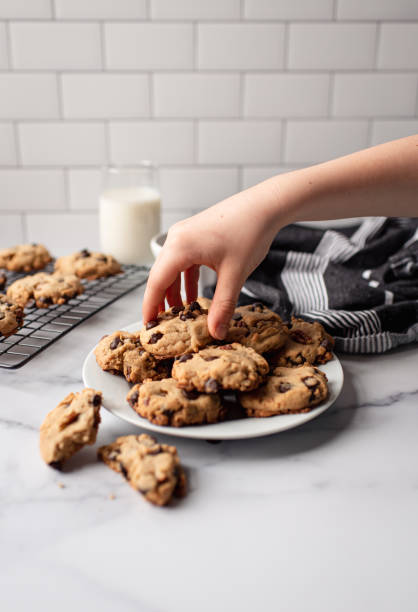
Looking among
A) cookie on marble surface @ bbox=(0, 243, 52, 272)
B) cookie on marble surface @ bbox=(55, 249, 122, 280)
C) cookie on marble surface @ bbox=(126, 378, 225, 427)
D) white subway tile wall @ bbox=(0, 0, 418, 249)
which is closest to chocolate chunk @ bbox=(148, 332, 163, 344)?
cookie on marble surface @ bbox=(126, 378, 225, 427)

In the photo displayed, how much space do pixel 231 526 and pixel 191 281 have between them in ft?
1.57

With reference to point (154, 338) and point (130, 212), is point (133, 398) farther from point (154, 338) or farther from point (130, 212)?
point (130, 212)

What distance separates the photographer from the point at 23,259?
4.55 ft

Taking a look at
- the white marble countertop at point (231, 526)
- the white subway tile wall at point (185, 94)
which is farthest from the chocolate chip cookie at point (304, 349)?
the white subway tile wall at point (185, 94)

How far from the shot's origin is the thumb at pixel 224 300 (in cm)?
78

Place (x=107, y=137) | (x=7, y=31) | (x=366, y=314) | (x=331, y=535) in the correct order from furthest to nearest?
1. (x=107, y=137)
2. (x=7, y=31)
3. (x=366, y=314)
4. (x=331, y=535)

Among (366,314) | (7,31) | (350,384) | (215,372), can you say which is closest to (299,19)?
(7,31)

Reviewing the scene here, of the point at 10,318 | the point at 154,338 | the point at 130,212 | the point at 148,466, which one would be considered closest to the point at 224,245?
the point at 154,338

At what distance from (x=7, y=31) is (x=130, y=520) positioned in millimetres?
1471

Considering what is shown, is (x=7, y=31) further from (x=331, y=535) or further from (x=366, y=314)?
(x=331, y=535)

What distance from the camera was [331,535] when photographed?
23.1 inches

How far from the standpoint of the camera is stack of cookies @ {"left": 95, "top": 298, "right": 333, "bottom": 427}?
2.32 ft

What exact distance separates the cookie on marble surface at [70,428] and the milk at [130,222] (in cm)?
84

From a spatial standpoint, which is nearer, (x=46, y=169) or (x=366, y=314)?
(x=366, y=314)
